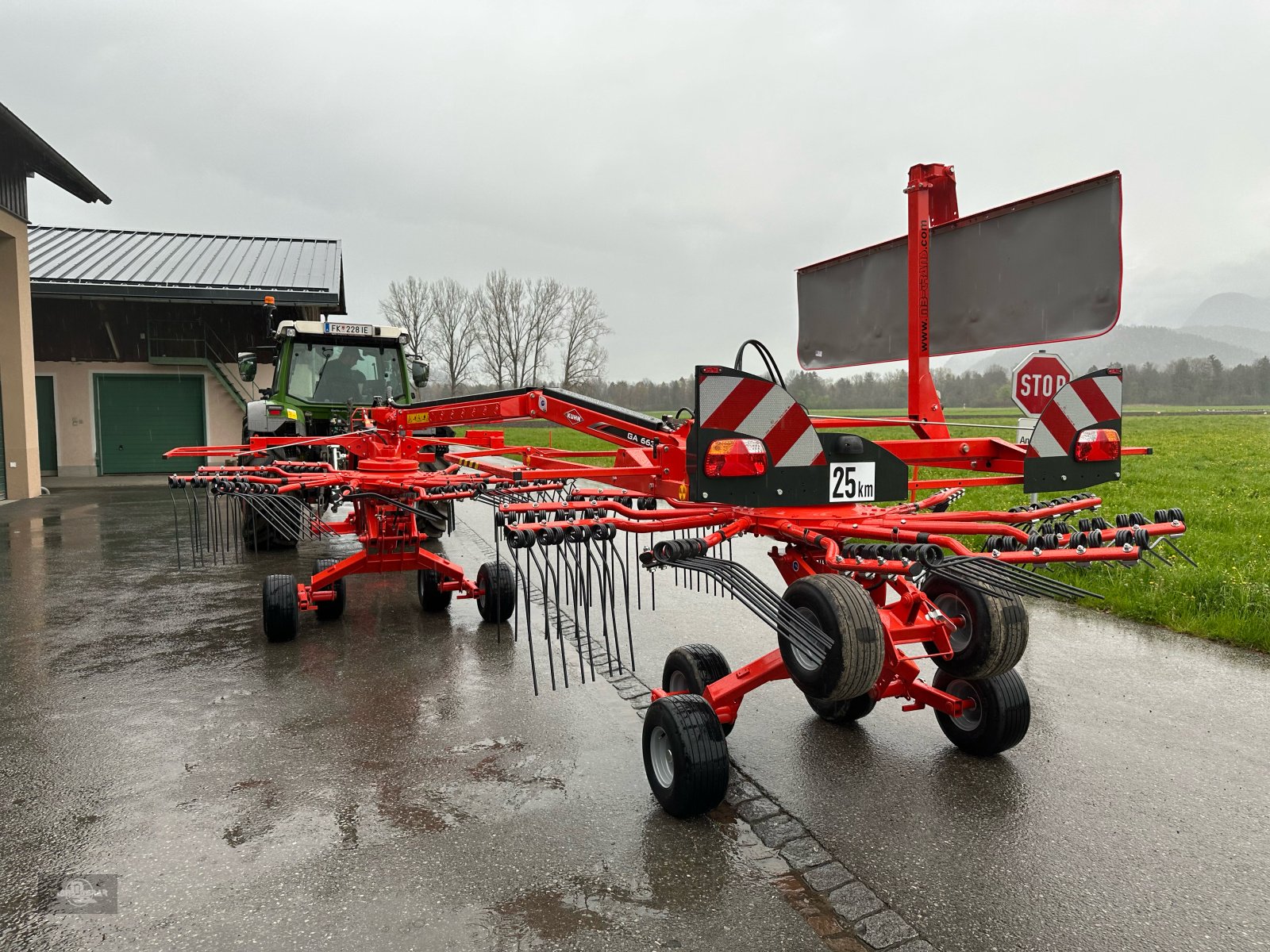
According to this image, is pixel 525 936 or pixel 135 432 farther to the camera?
pixel 135 432

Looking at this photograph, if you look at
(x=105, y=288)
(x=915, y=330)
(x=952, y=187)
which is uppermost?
(x=105, y=288)

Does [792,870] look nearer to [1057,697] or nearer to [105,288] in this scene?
[1057,697]

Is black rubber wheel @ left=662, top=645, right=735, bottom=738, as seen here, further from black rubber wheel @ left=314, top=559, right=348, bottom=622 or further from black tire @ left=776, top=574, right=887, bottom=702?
black rubber wheel @ left=314, top=559, right=348, bottom=622

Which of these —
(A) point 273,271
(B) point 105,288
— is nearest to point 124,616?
(B) point 105,288

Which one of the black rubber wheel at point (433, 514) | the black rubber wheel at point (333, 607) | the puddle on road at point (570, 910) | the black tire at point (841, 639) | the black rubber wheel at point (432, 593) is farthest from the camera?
the black rubber wheel at point (433, 514)

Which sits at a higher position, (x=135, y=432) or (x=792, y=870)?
(x=135, y=432)

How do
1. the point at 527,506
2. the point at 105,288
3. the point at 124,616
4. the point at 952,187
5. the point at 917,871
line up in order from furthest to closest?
the point at 105,288
the point at 124,616
the point at 952,187
the point at 527,506
the point at 917,871

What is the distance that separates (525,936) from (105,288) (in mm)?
19261

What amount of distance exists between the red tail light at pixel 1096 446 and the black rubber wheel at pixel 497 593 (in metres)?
4.02

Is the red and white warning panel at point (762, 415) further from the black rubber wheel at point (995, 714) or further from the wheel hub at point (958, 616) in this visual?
the black rubber wheel at point (995, 714)

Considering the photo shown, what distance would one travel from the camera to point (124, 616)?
265 inches

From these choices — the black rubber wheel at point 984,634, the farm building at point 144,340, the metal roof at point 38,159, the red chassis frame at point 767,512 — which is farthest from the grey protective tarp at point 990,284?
the farm building at point 144,340

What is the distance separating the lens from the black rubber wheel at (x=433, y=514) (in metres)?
6.85

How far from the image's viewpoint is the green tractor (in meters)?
9.73
